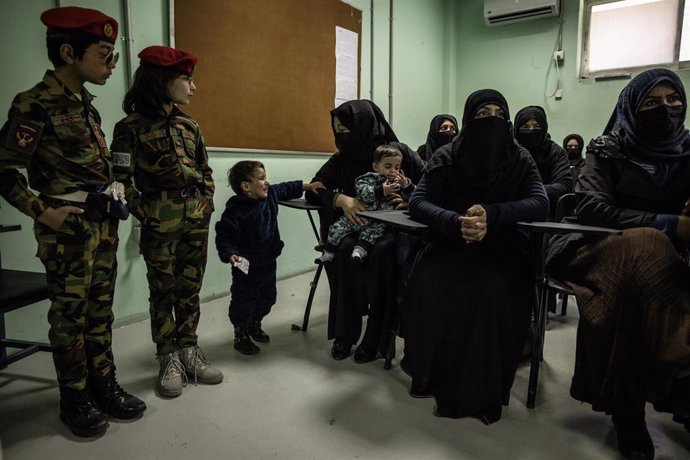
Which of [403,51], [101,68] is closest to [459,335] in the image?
[101,68]

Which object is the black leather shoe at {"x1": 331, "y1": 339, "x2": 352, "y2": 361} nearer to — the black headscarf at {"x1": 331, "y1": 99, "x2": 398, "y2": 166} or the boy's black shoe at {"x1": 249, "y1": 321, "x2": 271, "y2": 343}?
the boy's black shoe at {"x1": 249, "y1": 321, "x2": 271, "y2": 343}

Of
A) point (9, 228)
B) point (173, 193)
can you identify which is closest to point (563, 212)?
point (173, 193)

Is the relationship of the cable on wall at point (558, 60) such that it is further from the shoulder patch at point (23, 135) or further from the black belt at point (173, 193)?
the shoulder patch at point (23, 135)

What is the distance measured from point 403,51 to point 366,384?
388 centimetres

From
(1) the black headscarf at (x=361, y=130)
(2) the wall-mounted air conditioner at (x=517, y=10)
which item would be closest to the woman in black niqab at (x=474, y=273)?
(1) the black headscarf at (x=361, y=130)

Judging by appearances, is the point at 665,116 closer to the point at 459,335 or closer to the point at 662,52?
the point at 459,335

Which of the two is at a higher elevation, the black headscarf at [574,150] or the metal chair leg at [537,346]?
the black headscarf at [574,150]

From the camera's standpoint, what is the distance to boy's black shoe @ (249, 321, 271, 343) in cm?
236

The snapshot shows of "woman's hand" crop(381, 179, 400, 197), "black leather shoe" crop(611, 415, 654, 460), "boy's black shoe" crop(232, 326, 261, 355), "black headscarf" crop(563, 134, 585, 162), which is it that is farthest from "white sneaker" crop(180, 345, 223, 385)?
"black headscarf" crop(563, 134, 585, 162)

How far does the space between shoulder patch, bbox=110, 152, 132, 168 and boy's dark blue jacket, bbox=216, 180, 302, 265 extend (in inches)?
19.9

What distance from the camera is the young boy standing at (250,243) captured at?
2098 millimetres

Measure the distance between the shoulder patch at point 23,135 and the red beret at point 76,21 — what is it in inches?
13.0

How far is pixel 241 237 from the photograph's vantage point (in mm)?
2178

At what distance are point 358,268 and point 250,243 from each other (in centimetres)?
56
